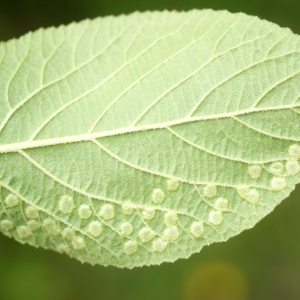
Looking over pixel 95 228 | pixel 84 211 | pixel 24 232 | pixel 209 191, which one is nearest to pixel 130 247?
pixel 95 228

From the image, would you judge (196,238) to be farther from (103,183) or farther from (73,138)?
(73,138)

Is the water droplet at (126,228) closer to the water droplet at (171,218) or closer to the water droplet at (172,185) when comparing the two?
the water droplet at (171,218)

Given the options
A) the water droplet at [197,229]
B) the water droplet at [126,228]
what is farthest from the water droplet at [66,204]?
the water droplet at [197,229]

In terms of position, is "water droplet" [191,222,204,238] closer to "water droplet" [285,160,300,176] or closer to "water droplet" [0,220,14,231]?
"water droplet" [285,160,300,176]

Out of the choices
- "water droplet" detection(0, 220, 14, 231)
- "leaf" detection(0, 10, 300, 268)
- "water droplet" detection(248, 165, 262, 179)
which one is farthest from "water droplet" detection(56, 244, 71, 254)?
"water droplet" detection(248, 165, 262, 179)

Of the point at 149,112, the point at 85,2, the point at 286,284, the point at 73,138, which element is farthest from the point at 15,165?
the point at 286,284

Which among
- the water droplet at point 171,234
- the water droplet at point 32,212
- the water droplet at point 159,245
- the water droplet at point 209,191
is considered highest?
the water droplet at point 209,191
